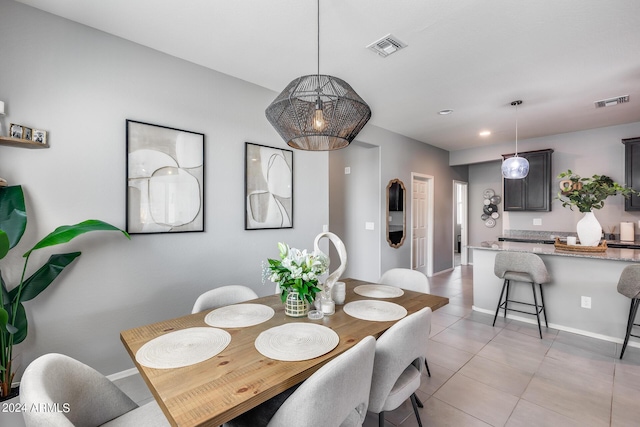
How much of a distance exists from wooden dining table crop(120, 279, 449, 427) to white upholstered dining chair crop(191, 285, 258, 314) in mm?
265

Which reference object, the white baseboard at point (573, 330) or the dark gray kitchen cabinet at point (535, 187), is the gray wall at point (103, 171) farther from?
the dark gray kitchen cabinet at point (535, 187)

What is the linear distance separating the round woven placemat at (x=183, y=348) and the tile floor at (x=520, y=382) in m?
1.09

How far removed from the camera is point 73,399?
3.53ft

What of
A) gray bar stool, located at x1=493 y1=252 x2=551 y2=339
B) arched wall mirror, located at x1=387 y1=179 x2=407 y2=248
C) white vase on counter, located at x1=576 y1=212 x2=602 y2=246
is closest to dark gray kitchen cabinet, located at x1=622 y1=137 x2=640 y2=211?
white vase on counter, located at x1=576 y1=212 x2=602 y2=246

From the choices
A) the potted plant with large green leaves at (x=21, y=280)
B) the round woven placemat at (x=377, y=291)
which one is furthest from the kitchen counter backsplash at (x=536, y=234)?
the potted plant with large green leaves at (x=21, y=280)

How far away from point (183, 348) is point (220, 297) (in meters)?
0.72

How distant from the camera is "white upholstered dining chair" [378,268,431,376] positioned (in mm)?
2334

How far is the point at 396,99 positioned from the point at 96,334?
3616 mm

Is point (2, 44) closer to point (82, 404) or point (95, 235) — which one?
point (95, 235)

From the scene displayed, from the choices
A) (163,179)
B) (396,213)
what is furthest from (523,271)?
(163,179)

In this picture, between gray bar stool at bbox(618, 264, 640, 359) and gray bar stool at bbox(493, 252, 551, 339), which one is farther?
gray bar stool at bbox(493, 252, 551, 339)

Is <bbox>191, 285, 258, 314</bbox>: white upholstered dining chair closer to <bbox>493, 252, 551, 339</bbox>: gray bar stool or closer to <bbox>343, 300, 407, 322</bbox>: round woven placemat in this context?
<bbox>343, 300, 407, 322</bbox>: round woven placemat

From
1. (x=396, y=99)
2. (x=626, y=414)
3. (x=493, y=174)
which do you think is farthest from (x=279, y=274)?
(x=493, y=174)

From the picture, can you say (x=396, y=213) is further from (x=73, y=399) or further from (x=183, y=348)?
(x=73, y=399)
